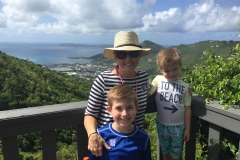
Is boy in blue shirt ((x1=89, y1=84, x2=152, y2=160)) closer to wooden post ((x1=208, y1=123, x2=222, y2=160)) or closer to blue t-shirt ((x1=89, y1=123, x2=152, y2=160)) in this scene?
blue t-shirt ((x1=89, y1=123, x2=152, y2=160))

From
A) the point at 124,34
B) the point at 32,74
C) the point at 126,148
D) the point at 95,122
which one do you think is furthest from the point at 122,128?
the point at 32,74

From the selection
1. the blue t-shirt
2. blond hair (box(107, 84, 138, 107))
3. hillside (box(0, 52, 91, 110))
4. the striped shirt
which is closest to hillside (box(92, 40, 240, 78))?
the striped shirt

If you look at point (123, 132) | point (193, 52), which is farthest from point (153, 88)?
point (193, 52)

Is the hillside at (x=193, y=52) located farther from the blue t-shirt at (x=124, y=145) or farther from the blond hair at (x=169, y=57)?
the blue t-shirt at (x=124, y=145)

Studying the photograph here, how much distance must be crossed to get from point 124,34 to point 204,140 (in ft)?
4.27

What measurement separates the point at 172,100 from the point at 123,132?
2.01 feet

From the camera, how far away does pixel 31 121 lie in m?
1.61

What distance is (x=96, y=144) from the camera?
1.55m

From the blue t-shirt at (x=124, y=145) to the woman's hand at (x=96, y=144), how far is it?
1.3 inches

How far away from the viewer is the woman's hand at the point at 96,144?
5.08 feet

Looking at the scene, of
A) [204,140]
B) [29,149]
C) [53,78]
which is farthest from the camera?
[53,78]

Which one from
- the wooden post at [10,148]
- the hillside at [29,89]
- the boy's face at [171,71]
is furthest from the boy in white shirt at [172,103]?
the hillside at [29,89]

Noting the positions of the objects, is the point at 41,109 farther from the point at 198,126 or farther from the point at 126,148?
the point at 198,126

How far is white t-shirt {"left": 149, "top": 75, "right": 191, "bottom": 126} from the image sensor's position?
1985mm
